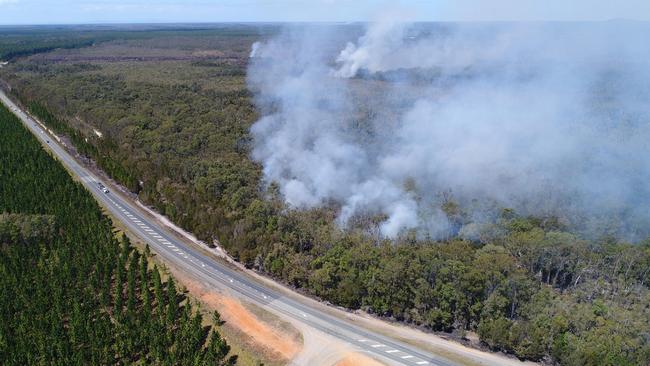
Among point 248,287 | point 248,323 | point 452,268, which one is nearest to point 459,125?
point 452,268

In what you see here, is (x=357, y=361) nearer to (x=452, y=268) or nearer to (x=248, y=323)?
(x=248, y=323)

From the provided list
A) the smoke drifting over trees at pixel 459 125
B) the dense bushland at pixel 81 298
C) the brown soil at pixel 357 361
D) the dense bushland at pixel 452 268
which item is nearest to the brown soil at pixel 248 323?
the dense bushland at pixel 81 298

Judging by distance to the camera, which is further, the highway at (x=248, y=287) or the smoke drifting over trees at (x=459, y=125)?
the smoke drifting over trees at (x=459, y=125)

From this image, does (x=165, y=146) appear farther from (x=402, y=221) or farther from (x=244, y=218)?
(x=402, y=221)

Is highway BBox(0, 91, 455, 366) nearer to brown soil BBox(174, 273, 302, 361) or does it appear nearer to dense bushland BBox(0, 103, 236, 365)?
brown soil BBox(174, 273, 302, 361)

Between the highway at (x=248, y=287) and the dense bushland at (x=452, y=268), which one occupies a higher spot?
the dense bushland at (x=452, y=268)

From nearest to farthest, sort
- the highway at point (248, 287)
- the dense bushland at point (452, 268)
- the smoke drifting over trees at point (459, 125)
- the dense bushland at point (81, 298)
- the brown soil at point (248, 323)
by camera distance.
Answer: the dense bushland at point (81, 298)
the dense bushland at point (452, 268)
the highway at point (248, 287)
the brown soil at point (248, 323)
the smoke drifting over trees at point (459, 125)

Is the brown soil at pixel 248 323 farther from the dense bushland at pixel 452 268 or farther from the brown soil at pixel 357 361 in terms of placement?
the dense bushland at pixel 452 268

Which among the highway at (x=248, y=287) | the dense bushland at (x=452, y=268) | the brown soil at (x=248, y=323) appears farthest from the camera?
the brown soil at (x=248, y=323)
